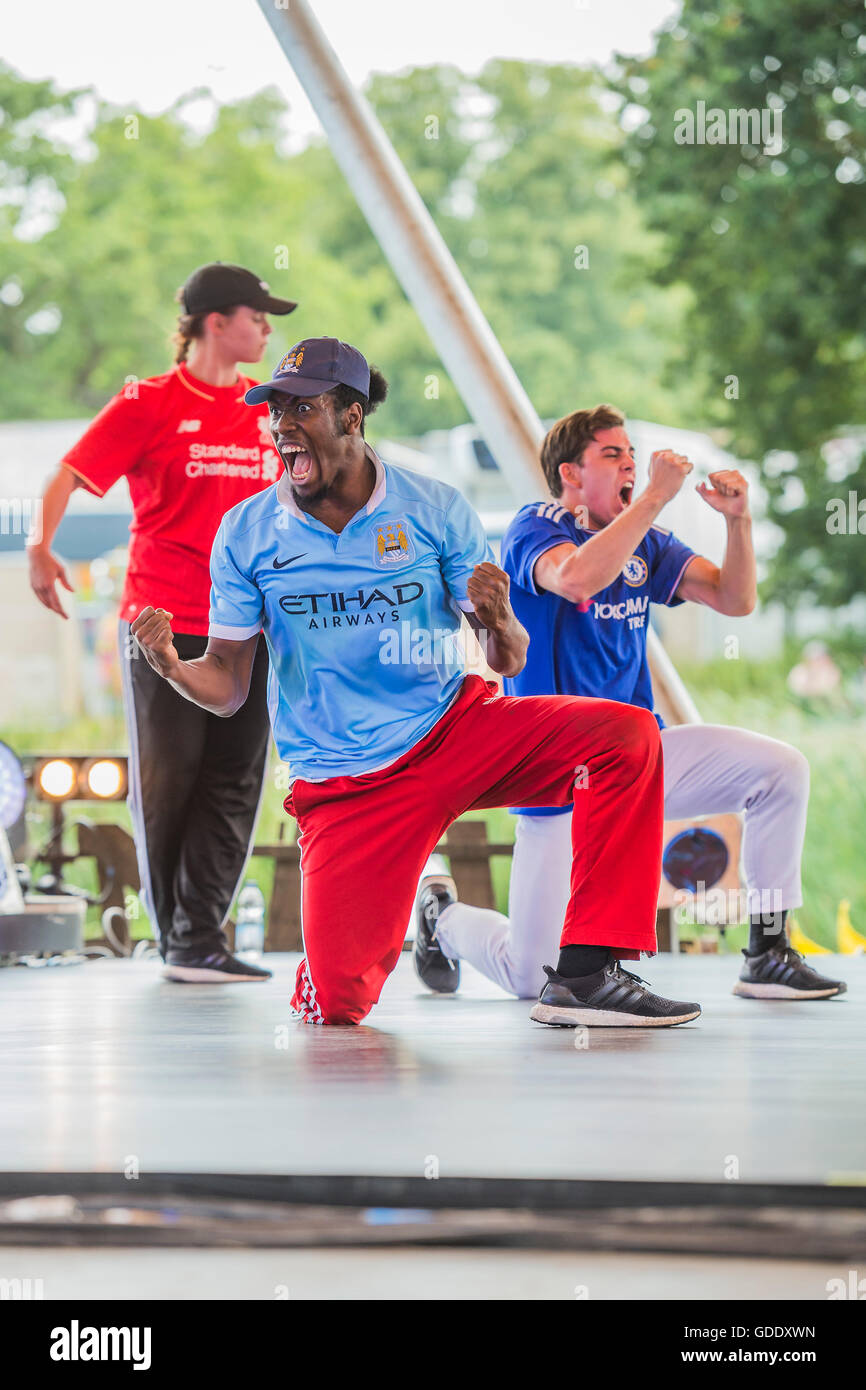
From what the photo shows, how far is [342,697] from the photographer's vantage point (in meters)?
2.96

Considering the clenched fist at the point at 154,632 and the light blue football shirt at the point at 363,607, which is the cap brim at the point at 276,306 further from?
the clenched fist at the point at 154,632

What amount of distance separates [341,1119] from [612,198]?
823 inches

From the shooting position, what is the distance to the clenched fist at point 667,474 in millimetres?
3002

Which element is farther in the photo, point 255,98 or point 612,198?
point 612,198

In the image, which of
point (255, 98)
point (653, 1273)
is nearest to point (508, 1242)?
point (653, 1273)

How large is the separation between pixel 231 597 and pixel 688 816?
44.0 inches

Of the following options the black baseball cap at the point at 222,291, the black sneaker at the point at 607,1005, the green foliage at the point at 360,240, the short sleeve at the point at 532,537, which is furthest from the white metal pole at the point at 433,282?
the green foliage at the point at 360,240

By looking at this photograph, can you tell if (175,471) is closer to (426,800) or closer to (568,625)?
(568,625)

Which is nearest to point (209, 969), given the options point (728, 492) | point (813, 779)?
point (728, 492)

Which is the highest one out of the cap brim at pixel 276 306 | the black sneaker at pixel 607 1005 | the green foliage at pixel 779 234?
the green foliage at pixel 779 234

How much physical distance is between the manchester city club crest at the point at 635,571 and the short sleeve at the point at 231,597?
2.63ft
